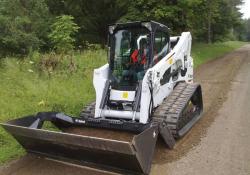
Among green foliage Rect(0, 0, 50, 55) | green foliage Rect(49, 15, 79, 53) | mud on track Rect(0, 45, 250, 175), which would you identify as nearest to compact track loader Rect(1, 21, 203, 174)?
mud on track Rect(0, 45, 250, 175)

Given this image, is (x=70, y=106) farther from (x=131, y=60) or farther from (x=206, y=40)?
(x=206, y=40)

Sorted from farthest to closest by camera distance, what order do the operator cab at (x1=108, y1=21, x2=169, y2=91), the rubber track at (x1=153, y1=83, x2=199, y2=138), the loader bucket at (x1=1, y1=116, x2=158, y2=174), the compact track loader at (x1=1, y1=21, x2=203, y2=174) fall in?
the operator cab at (x1=108, y1=21, x2=169, y2=91)
the rubber track at (x1=153, y1=83, x2=199, y2=138)
the compact track loader at (x1=1, y1=21, x2=203, y2=174)
the loader bucket at (x1=1, y1=116, x2=158, y2=174)

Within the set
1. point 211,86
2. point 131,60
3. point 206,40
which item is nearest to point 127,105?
point 131,60

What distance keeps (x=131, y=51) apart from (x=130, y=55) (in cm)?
9

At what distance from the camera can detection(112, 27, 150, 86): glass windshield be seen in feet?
26.8

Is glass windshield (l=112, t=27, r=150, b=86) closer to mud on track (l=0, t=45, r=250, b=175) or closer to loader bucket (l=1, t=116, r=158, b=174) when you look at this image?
mud on track (l=0, t=45, r=250, b=175)

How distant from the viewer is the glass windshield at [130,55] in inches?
322

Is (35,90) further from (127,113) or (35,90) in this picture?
(127,113)

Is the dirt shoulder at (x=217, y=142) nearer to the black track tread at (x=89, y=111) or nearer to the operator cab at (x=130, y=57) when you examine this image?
the operator cab at (x=130, y=57)

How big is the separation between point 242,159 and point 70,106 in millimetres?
4744

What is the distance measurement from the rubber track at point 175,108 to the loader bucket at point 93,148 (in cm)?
111

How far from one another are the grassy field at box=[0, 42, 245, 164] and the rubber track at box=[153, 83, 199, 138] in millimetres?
2602

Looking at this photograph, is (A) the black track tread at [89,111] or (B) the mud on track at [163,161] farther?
(A) the black track tread at [89,111]

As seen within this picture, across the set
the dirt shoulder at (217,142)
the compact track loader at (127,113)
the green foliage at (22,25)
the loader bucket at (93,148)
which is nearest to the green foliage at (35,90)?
the loader bucket at (93,148)
